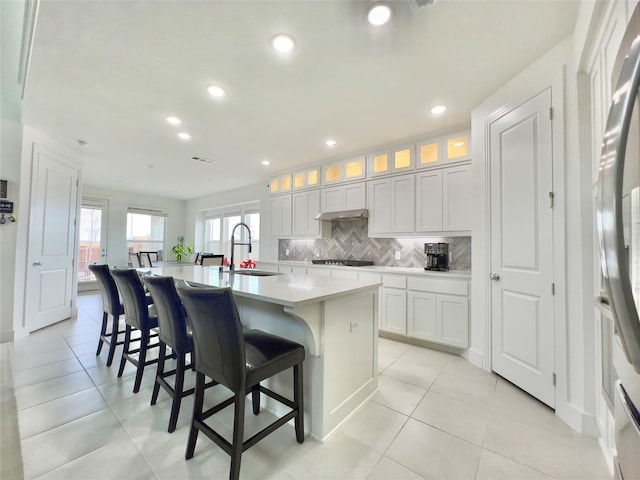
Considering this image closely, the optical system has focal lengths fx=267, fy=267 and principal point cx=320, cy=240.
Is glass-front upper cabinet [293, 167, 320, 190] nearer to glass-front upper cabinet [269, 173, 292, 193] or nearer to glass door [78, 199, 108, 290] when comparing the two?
glass-front upper cabinet [269, 173, 292, 193]

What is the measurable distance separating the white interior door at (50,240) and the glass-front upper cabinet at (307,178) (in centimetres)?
352

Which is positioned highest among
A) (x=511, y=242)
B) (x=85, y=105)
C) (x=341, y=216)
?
(x=85, y=105)

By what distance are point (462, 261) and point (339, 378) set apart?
2.45m

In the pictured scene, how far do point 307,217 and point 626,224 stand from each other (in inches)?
169

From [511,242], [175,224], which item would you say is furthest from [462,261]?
[175,224]

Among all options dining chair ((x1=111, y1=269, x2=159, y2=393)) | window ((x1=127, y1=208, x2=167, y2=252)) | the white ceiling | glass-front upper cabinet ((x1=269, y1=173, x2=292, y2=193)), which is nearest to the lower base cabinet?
the white ceiling

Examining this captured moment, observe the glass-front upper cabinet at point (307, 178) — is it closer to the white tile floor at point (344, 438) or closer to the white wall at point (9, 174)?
the white tile floor at point (344, 438)

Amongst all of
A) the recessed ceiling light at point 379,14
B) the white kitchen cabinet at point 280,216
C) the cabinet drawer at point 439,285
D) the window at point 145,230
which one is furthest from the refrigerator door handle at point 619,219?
the window at point 145,230

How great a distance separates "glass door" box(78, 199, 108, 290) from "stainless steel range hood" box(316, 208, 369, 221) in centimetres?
597

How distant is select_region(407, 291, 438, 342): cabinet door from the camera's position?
3051 millimetres

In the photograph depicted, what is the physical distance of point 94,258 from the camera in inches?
262

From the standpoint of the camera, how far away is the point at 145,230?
7.68 meters

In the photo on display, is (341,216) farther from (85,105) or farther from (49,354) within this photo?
(49,354)

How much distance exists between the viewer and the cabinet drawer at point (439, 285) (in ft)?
9.42
